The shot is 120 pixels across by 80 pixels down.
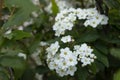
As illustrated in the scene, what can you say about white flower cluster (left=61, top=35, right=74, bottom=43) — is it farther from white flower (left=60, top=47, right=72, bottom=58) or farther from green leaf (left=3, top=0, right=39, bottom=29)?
green leaf (left=3, top=0, right=39, bottom=29)

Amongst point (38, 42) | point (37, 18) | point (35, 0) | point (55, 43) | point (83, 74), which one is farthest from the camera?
point (35, 0)

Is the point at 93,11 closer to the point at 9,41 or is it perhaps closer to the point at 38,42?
the point at 38,42

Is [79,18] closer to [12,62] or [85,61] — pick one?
[85,61]

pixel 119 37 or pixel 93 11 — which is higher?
pixel 93 11

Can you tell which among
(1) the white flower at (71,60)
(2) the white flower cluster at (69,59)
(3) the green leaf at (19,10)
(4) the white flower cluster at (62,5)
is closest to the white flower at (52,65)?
(2) the white flower cluster at (69,59)

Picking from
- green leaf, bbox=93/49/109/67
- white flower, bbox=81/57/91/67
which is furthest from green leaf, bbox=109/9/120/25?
white flower, bbox=81/57/91/67

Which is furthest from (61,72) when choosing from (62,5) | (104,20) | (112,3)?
(62,5)

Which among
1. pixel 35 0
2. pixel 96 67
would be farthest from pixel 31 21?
pixel 96 67
